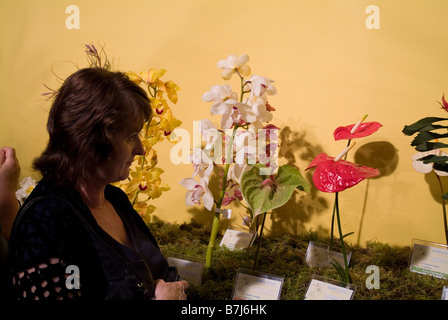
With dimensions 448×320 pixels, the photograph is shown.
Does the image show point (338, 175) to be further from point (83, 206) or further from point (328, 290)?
point (83, 206)

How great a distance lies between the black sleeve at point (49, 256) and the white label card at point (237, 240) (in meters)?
0.86

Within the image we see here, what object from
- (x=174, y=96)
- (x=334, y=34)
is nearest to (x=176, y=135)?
(x=174, y=96)

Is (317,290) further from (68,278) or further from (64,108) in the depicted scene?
(64,108)

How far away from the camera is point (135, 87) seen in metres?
1.12

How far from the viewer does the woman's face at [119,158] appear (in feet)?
3.58

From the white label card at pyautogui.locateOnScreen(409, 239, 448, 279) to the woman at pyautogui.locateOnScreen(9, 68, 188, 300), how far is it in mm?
901

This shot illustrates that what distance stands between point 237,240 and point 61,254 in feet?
3.13

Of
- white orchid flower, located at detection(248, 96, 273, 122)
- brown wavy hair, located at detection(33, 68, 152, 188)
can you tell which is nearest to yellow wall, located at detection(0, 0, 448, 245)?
white orchid flower, located at detection(248, 96, 273, 122)

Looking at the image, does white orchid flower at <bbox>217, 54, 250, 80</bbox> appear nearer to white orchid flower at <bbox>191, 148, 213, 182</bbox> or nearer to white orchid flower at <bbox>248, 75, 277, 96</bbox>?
white orchid flower at <bbox>248, 75, 277, 96</bbox>

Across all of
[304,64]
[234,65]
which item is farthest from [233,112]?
[304,64]

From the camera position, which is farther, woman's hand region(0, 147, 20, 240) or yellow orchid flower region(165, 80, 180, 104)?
yellow orchid flower region(165, 80, 180, 104)

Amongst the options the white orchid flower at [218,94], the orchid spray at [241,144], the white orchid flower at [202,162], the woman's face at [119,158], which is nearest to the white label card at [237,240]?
the orchid spray at [241,144]

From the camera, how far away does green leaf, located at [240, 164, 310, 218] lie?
1.37 metres
